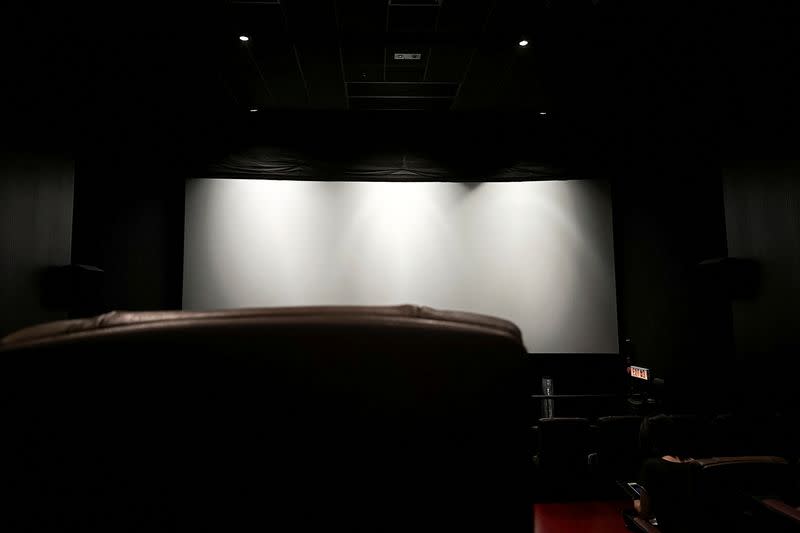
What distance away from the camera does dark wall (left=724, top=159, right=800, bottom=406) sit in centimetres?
246

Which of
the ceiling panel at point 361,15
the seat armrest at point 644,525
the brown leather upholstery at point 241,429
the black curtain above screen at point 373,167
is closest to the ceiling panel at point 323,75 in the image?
the ceiling panel at point 361,15

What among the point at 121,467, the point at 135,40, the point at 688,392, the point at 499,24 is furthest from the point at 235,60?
the point at 688,392

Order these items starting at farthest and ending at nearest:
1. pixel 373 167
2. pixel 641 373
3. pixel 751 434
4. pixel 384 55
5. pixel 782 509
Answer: pixel 373 167, pixel 384 55, pixel 641 373, pixel 751 434, pixel 782 509

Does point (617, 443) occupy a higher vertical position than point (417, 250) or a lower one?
lower

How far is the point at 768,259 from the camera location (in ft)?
8.74

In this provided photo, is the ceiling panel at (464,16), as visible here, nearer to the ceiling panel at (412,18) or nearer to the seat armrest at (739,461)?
the ceiling panel at (412,18)

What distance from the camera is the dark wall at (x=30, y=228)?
2396 mm

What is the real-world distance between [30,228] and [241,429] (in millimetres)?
2913

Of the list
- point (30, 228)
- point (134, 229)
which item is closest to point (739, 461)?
point (30, 228)

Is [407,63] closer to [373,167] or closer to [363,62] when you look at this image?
[363,62]

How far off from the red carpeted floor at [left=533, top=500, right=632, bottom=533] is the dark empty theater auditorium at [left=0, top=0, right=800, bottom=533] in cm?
4

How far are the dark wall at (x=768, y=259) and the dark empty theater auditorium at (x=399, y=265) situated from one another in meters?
0.02

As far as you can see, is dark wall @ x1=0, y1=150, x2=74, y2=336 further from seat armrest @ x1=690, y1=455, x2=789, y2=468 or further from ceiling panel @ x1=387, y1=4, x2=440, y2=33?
seat armrest @ x1=690, y1=455, x2=789, y2=468

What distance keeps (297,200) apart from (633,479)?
415 centimetres
